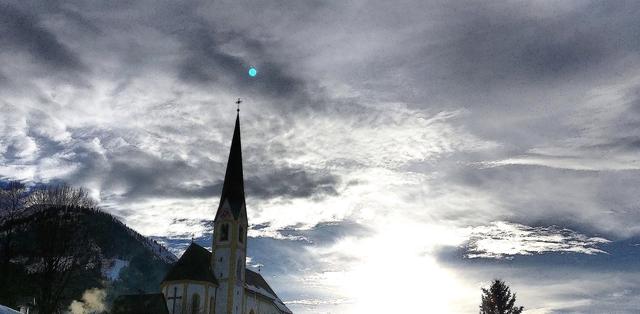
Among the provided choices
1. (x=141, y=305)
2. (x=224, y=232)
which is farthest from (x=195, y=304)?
(x=224, y=232)

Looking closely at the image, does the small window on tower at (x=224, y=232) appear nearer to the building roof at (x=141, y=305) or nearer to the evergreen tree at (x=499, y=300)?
the building roof at (x=141, y=305)

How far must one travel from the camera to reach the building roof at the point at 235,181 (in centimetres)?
7906

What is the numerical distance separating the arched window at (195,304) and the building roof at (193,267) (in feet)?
7.20

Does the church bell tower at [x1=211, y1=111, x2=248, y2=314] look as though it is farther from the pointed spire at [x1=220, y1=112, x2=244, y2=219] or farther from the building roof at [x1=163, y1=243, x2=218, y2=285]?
the building roof at [x1=163, y1=243, x2=218, y2=285]

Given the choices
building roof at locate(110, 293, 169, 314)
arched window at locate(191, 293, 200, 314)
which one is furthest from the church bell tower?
building roof at locate(110, 293, 169, 314)

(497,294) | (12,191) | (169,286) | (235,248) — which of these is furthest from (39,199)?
(497,294)

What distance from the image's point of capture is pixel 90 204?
2122 inches

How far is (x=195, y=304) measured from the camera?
69500 millimetres

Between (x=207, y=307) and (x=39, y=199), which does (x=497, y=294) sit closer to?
(x=207, y=307)

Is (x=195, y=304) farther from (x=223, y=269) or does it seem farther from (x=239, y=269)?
(x=239, y=269)

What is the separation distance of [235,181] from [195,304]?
1937 centimetres

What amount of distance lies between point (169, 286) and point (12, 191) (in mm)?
24320

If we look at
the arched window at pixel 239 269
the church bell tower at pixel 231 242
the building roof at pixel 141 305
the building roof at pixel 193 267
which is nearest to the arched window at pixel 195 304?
the building roof at pixel 193 267

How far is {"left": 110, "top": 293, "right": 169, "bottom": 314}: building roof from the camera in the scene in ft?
218
